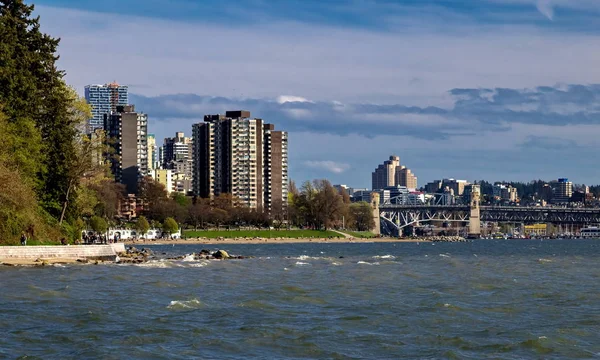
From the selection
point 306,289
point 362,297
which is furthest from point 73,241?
point 362,297

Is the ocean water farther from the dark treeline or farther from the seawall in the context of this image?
the dark treeline

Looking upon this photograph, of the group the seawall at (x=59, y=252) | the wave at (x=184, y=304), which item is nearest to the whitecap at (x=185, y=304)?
the wave at (x=184, y=304)

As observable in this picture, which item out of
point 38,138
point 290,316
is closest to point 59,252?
point 38,138

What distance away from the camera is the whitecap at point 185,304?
44.3 m

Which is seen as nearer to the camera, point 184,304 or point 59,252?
point 184,304

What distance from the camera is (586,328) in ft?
126

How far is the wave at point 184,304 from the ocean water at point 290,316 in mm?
73

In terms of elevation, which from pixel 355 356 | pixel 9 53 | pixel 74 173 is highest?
pixel 9 53

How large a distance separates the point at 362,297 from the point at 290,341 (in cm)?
1673

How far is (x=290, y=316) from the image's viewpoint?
41812mm

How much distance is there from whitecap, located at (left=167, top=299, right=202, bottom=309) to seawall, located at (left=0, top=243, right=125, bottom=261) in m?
26.3

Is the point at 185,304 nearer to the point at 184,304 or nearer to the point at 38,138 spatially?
the point at 184,304

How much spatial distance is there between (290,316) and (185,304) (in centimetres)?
550

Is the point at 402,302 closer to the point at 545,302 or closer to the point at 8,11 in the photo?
the point at 545,302
